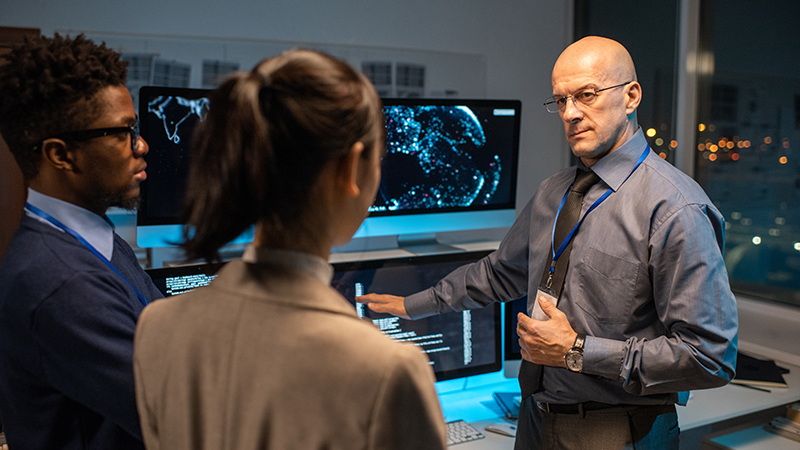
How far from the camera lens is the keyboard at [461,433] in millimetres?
1791

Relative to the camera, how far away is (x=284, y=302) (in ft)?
1.94

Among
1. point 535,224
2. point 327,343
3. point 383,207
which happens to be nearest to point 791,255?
point 535,224

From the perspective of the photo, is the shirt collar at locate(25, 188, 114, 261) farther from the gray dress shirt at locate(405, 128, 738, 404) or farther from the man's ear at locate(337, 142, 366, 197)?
the gray dress shirt at locate(405, 128, 738, 404)

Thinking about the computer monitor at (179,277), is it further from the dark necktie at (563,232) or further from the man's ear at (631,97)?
the man's ear at (631,97)

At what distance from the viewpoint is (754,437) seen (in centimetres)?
215

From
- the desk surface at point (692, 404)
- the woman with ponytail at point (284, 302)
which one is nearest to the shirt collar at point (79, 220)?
the woman with ponytail at point (284, 302)

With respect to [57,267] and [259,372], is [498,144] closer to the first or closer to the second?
[57,267]

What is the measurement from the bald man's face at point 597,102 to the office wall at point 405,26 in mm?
1330

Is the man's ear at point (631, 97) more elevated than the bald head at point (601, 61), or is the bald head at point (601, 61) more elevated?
the bald head at point (601, 61)

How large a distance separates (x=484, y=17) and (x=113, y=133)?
2191mm

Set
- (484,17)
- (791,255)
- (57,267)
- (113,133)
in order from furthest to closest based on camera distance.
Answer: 1. (484,17)
2. (791,255)
3. (113,133)
4. (57,267)

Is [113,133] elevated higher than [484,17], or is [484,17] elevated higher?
[484,17]

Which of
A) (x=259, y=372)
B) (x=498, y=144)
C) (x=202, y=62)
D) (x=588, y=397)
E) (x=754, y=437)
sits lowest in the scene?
(x=754, y=437)

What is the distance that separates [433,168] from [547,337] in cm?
99
